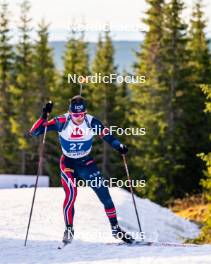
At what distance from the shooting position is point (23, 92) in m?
50.3

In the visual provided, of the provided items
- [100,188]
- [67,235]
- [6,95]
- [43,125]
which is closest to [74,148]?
[43,125]

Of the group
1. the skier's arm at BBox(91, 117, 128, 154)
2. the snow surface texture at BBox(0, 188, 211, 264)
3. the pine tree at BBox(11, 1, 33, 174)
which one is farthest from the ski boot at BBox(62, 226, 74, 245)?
the pine tree at BBox(11, 1, 33, 174)

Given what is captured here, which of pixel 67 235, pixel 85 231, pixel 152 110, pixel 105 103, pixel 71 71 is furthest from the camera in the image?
pixel 71 71

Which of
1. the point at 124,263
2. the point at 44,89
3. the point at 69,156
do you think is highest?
the point at 44,89

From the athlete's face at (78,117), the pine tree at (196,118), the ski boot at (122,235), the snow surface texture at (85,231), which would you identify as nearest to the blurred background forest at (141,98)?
the pine tree at (196,118)

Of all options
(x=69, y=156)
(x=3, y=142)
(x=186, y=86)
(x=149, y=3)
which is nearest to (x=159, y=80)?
(x=186, y=86)

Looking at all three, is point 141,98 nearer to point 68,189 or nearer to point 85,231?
point 85,231

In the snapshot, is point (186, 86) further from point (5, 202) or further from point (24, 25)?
point (5, 202)

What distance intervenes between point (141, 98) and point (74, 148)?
31.2 m

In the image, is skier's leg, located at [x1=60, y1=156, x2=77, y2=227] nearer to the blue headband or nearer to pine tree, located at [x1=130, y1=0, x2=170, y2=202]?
the blue headband

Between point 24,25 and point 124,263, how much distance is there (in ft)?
146

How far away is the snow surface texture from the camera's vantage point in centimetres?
975

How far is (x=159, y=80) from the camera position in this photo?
40250 mm

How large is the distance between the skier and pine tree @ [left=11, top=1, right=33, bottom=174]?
3722 centimetres
